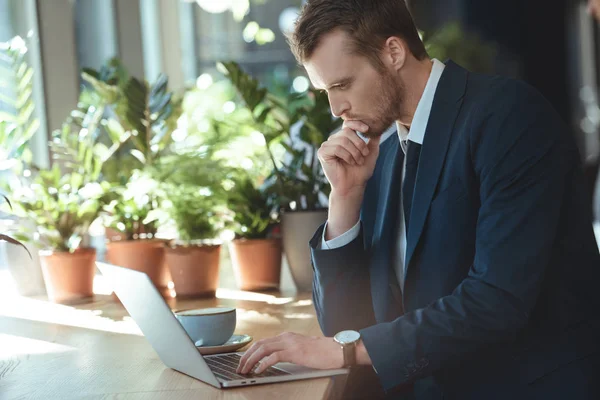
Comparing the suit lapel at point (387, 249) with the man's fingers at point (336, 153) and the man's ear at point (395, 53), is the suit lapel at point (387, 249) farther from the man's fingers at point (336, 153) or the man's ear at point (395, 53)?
the man's ear at point (395, 53)

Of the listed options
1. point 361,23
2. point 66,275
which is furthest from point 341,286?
point 66,275

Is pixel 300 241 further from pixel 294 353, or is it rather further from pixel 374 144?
pixel 294 353

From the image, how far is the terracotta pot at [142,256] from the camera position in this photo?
2.38 metres

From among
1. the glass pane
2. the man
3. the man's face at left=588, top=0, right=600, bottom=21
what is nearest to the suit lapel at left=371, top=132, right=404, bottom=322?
the man

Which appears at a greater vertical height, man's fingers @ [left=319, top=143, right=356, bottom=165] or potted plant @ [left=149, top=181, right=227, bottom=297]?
man's fingers @ [left=319, top=143, right=356, bottom=165]

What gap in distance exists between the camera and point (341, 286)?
1.83 m

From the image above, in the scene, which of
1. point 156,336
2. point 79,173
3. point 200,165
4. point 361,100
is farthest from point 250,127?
point 156,336

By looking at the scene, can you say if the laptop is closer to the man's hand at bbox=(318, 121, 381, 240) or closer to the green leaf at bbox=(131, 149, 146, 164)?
the man's hand at bbox=(318, 121, 381, 240)

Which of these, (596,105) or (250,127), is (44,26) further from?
(596,105)

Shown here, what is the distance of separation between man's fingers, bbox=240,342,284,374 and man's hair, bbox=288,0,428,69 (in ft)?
2.19

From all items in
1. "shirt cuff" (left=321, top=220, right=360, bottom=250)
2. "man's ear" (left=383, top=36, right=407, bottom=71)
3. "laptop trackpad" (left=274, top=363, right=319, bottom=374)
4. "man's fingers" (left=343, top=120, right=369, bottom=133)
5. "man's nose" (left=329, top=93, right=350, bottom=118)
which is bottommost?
"laptop trackpad" (left=274, top=363, right=319, bottom=374)

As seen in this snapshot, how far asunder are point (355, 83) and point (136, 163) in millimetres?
1184

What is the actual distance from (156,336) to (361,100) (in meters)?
0.69

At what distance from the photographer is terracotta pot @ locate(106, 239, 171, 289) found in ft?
7.80
